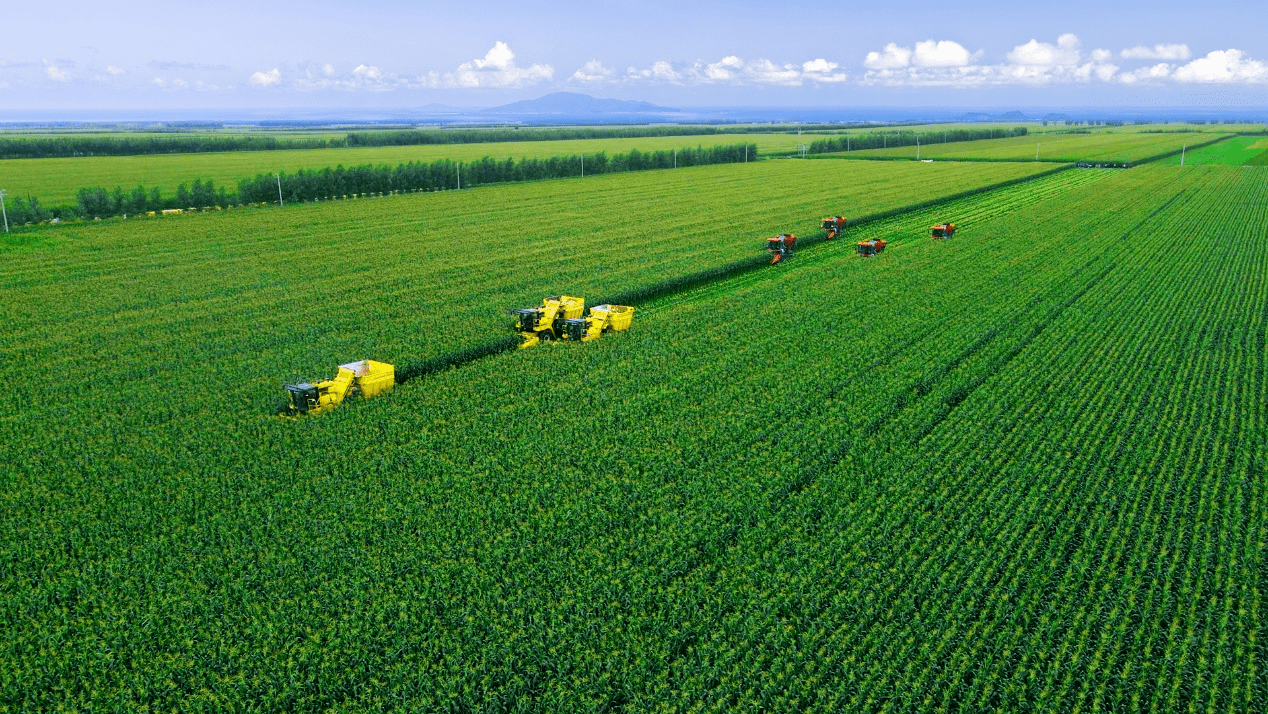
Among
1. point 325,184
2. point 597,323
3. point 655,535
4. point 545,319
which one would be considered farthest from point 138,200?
point 655,535

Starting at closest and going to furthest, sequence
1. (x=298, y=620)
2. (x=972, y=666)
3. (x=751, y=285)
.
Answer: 1. (x=972, y=666)
2. (x=298, y=620)
3. (x=751, y=285)

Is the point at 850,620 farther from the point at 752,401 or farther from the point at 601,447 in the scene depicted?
the point at 752,401

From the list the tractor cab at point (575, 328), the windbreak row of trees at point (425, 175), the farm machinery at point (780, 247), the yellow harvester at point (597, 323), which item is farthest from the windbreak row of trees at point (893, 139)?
the tractor cab at point (575, 328)

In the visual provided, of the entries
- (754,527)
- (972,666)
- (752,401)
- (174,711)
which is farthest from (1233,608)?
(174,711)

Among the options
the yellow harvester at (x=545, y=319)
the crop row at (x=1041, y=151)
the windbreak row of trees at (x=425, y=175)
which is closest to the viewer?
the yellow harvester at (x=545, y=319)

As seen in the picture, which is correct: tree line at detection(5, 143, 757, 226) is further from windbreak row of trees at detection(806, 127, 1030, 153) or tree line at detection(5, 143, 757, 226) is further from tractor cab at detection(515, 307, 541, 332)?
windbreak row of trees at detection(806, 127, 1030, 153)

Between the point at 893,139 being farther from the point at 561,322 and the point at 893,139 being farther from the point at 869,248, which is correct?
the point at 561,322

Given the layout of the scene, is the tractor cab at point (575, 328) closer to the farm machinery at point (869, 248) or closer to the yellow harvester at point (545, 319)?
the yellow harvester at point (545, 319)
